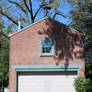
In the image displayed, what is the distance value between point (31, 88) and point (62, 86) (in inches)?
106

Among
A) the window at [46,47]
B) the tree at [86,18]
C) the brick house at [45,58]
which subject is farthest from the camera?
the tree at [86,18]

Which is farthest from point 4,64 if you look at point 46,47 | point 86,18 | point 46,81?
point 86,18

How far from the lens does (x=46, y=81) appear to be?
54.6ft

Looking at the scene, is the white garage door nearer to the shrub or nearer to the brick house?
the brick house

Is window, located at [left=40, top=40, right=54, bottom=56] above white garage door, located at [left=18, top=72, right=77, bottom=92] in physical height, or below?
above

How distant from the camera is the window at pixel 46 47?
16.7 m

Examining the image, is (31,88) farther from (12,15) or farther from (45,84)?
(12,15)

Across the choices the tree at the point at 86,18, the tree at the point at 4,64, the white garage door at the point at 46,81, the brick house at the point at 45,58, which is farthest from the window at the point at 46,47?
the tree at the point at 4,64

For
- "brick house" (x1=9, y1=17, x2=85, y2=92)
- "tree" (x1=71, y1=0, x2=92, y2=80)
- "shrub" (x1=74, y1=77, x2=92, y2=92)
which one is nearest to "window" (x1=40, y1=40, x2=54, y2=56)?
"brick house" (x1=9, y1=17, x2=85, y2=92)

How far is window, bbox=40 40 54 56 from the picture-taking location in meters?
16.7

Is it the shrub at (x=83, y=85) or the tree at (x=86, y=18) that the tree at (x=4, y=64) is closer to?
the tree at (x=86, y=18)

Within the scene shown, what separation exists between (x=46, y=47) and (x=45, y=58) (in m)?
0.98

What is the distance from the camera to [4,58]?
27234 millimetres

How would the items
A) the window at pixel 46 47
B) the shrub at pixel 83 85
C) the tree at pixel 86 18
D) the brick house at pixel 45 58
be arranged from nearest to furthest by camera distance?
1. the shrub at pixel 83 85
2. the brick house at pixel 45 58
3. the window at pixel 46 47
4. the tree at pixel 86 18
